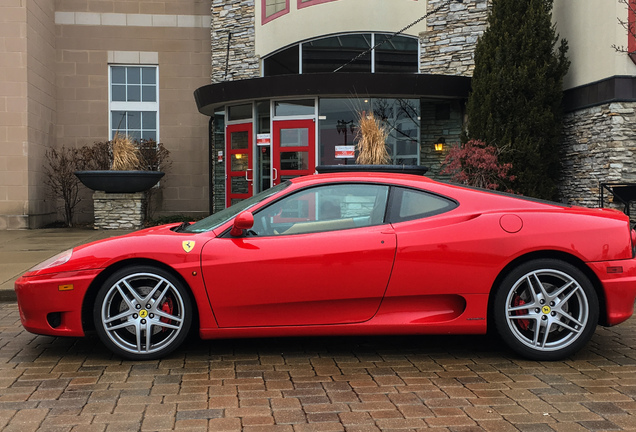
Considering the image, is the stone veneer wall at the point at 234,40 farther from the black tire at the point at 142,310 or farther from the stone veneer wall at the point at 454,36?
the black tire at the point at 142,310

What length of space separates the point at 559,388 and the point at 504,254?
97cm

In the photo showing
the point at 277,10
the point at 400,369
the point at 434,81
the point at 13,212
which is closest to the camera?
the point at 400,369

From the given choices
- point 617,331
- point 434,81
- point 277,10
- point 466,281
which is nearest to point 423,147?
point 434,81

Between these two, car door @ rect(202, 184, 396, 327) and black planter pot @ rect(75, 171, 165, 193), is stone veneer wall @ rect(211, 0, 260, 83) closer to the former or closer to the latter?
black planter pot @ rect(75, 171, 165, 193)

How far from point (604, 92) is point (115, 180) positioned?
34.6 feet

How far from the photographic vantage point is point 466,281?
4.44 metres

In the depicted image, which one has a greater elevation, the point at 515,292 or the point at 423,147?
the point at 423,147

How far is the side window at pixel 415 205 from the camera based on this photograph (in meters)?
4.60

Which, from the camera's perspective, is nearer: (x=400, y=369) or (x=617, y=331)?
(x=400, y=369)

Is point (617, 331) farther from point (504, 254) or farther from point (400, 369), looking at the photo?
point (400, 369)

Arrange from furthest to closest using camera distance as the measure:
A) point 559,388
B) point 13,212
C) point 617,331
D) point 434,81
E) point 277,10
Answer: point 277,10 < point 13,212 < point 434,81 < point 617,331 < point 559,388

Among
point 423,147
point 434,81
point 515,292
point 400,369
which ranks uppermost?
point 434,81

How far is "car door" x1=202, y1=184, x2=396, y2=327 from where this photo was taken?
4402 mm

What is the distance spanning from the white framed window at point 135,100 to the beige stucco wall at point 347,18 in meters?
4.14
